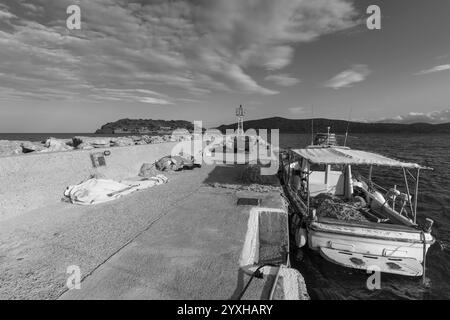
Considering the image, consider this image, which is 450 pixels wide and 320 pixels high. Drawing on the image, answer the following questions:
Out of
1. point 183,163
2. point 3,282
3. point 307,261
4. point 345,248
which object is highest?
point 183,163

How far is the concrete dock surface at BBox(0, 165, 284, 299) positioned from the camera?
3.88 meters

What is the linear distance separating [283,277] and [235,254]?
1.13 metres

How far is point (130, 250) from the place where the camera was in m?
5.06

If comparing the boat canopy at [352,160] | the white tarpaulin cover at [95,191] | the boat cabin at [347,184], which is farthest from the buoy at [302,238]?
the white tarpaulin cover at [95,191]

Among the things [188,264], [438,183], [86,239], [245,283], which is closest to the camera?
[245,283]

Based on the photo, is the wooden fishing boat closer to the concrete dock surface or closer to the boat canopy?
the concrete dock surface

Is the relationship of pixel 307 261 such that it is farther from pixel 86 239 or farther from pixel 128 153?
pixel 128 153

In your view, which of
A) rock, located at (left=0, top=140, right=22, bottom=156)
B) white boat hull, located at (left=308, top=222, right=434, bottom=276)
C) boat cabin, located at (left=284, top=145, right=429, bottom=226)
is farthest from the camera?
rock, located at (left=0, top=140, right=22, bottom=156)

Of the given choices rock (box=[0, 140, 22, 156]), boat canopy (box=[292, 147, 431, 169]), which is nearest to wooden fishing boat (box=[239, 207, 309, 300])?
boat canopy (box=[292, 147, 431, 169])

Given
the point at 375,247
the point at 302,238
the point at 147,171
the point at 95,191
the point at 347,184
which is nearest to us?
the point at 375,247

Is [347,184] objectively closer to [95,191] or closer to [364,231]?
[364,231]

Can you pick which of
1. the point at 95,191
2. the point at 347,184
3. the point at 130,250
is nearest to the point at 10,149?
the point at 95,191

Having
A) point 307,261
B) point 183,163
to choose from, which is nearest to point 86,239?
point 307,261
